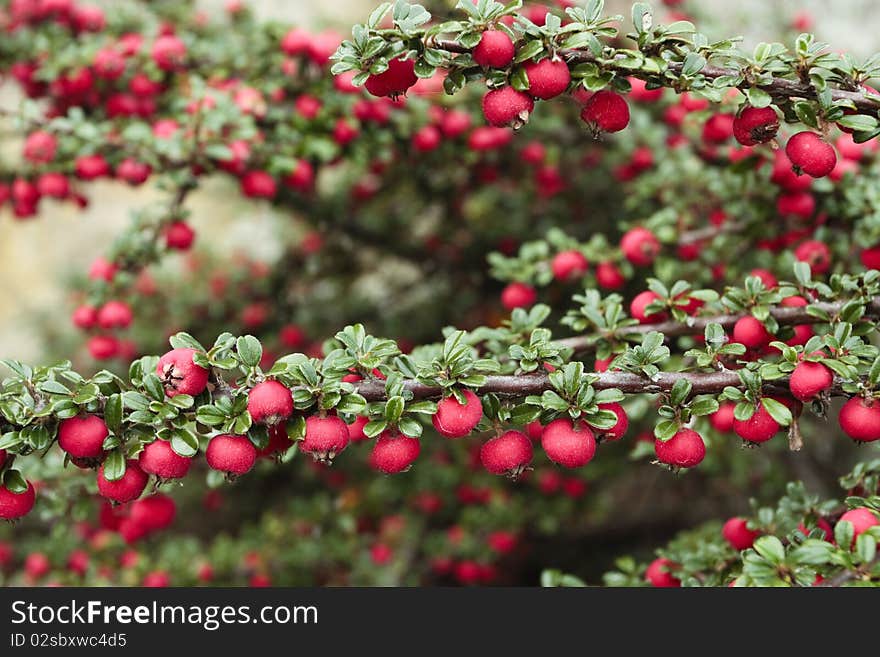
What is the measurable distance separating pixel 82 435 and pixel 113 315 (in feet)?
4.04

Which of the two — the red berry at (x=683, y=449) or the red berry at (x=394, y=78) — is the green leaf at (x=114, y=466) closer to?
the red berry at (x=394, y=78)

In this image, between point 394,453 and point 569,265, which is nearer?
point 394,453

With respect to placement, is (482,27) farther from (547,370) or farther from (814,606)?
(814,606)

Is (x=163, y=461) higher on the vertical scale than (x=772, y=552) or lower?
higher

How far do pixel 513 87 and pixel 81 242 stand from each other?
6.71m

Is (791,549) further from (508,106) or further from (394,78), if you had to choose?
(394,78)

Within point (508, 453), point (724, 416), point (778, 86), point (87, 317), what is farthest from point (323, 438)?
point (87, 317)

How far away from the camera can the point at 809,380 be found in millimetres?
1184

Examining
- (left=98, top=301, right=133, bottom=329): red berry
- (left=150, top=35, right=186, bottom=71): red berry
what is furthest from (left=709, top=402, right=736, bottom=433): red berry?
(left=150, top=35, right=186, bottom=71): red berry

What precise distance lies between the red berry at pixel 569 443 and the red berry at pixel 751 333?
0.45 meters

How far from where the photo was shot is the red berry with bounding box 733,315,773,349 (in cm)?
145

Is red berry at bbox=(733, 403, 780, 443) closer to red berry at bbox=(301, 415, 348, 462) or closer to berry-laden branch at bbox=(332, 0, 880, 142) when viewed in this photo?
berry-laden branch at bbox=(332, 0, 880, 142)

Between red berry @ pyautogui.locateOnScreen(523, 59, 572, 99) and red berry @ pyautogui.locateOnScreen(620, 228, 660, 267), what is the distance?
86cm

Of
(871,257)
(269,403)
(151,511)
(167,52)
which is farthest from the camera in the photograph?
(167,52)
